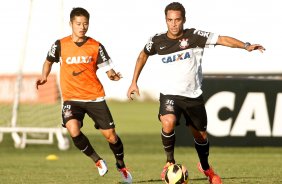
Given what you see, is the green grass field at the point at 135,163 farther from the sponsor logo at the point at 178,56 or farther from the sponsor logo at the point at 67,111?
the sponsor logo at the point at 178,56

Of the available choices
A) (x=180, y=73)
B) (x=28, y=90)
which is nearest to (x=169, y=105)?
(x=180, y=73)

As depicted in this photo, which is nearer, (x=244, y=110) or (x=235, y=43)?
(x=235, y=43)

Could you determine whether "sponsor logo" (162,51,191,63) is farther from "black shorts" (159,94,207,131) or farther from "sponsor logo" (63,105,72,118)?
"sponsor logo" (63,105,72,118)

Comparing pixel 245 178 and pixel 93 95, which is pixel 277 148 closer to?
pixel 245 178

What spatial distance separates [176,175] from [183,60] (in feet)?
5.03

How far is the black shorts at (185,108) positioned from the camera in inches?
447

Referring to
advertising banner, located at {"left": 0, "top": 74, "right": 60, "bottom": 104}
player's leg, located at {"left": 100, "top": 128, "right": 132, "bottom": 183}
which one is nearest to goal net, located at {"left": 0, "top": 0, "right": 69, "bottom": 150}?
advertising banner, located at {"left": 0, "top": 74, "right": 60, "bottom": 104}

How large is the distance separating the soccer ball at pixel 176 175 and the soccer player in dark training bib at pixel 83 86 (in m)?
0.89

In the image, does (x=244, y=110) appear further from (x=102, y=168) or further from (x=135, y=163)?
(x=102, y=168)

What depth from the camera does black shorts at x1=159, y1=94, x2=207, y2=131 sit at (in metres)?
11.4

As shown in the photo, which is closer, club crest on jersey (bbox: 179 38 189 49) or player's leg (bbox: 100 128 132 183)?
club crest on jersey (bbox: 179 38 189 49)

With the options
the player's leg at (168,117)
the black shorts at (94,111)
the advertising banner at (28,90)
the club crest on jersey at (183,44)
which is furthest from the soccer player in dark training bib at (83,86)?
the advertising banner at (28,90)

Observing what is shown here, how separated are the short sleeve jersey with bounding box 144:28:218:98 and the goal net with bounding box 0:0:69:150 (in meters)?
9.41

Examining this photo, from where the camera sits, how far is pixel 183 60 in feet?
37.5
